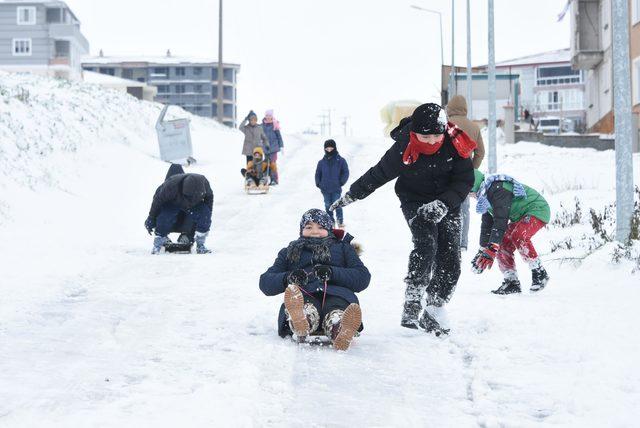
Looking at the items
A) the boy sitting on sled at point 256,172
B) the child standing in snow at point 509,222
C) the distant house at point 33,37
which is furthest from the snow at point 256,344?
the distant house at point 33,37

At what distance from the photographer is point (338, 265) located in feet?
22.0

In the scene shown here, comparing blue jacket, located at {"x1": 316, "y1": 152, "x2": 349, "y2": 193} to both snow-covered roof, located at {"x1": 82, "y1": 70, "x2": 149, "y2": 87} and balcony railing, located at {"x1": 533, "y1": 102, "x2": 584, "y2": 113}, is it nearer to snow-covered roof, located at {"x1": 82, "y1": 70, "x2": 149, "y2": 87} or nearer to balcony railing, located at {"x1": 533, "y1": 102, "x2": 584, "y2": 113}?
snow-covered roof, located at {"x1": 82, "y1": 70, "x2": 149, "y2": 87}

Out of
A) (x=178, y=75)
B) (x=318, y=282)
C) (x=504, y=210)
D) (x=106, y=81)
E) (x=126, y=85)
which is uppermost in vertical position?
(x=178, y=75)

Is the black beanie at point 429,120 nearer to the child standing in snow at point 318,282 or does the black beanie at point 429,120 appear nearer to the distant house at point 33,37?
the child standing in snow at point 318,282

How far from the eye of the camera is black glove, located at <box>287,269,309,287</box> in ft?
20.9

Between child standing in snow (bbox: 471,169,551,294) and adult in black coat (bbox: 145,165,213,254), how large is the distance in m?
4.60

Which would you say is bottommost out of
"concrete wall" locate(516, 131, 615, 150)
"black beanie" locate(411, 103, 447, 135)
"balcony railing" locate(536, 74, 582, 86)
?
"black beanie" locate(411, 103, 447, 135)

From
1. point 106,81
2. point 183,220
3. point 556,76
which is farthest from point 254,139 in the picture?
point 556,76

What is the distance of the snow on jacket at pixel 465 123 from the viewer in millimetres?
11133

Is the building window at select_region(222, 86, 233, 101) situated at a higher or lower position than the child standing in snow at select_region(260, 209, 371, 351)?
higher

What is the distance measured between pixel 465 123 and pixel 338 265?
5.02 m

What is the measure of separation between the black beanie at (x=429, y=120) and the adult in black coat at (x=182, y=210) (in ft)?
19.6

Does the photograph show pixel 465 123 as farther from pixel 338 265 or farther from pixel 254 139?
pixel 254 139

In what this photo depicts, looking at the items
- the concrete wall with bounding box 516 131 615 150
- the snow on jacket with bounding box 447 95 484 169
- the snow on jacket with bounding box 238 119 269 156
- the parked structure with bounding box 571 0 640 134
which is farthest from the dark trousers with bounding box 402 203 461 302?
the parked structure with bounding box 571 0 640 134
